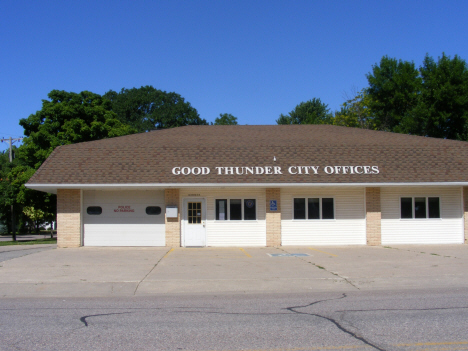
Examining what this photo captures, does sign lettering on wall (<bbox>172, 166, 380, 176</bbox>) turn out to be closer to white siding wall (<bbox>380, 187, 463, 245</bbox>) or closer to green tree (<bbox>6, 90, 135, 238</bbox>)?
white siding wall (<bbox>380, 187, 463, 245</bbox>)

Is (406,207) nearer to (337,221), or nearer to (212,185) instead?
(337,221)

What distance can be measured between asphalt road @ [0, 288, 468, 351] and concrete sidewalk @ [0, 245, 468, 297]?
2.83ft

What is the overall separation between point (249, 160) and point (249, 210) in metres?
2.13

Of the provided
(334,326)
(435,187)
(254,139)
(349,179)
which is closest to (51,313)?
(334,326)

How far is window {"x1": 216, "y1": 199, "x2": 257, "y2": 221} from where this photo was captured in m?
19.4

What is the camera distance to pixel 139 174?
18297 millimetres

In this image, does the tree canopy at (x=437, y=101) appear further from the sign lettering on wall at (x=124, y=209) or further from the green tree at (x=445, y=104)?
the sign lettering on wall at (x=124, y=209)

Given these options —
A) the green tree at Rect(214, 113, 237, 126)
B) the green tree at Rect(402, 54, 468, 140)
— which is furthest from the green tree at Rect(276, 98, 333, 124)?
the green tree at Rect(402, 54, 468, 140)

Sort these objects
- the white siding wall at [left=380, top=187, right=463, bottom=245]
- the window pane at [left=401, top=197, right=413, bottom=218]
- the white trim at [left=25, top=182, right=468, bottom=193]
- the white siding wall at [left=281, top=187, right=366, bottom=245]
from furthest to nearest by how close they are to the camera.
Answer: the window pane at [left=401, top=197, right=413, bottom=218] < the white siding wall at [left=380, top=187, right=463, bottom=245] < the white siding wall at [left=281, top=187, right=366, bottom=245] < the white trim at [left=25, top=182, right=468, bottom=193]

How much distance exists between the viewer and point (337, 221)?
19547 mm

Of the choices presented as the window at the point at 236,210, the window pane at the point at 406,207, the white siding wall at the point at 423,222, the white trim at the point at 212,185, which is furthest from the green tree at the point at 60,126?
the window pane at the point at 406,207

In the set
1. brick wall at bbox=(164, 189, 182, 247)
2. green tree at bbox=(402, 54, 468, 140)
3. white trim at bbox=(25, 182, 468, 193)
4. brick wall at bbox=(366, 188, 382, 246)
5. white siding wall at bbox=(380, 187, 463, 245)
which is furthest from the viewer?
green tree at bbox=(402, 54, 468, 140)

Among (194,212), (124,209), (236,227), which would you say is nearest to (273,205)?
(236,227)

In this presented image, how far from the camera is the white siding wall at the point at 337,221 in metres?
19.4
